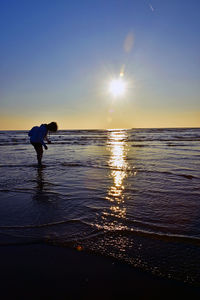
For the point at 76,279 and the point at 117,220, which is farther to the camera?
the point at 117,220

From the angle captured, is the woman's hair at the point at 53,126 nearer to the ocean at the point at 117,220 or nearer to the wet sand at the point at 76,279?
the ocean at the point at 117,220

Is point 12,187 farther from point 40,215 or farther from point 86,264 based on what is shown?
point 86,264

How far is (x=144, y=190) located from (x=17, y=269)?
143 inches

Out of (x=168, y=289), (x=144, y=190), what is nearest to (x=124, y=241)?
(x=168, y=289)

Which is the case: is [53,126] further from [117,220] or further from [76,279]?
[76,279]

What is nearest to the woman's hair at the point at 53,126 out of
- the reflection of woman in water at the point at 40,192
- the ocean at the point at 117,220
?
the reflection of woman in water at the point at 40,192

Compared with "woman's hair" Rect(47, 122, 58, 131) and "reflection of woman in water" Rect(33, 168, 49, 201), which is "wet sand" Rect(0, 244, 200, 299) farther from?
"woman's hair" Rect(47, 122, 58, 131)

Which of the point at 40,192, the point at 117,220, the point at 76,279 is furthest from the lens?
the point at 40,192

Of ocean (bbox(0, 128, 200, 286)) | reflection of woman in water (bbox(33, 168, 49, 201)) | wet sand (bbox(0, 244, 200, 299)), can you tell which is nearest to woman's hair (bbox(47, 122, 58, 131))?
reflection of woman in water (bbox(33, 168, 49, 201))

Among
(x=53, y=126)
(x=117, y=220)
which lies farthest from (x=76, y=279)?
(x=53, y=126)

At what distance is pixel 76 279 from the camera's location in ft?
6.46

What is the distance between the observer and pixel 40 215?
3.54 m

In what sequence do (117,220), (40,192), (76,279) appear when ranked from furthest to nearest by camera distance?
(40,192) < (117,220) < (76,279)

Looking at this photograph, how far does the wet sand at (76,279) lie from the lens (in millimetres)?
1802
